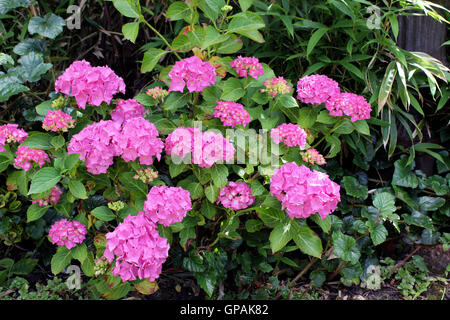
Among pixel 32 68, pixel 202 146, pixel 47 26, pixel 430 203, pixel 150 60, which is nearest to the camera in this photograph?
pixel 202 146

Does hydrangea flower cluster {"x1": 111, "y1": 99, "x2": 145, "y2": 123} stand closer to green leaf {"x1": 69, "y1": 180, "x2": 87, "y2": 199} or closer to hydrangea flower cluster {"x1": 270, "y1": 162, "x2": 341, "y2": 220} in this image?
green leaf {"x1": 69, "y1": 180, "x2": 87, "y2": 199}

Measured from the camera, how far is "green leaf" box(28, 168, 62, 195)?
1.20 m

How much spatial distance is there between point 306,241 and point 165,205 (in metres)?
0.51

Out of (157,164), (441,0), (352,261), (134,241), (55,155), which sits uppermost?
(441,0)

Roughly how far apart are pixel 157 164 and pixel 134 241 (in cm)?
80

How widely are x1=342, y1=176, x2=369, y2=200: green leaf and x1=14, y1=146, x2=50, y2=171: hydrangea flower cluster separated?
125cm

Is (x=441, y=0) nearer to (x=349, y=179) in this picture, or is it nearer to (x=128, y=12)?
(x=349, y=179)

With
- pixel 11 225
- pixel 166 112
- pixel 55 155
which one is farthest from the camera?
pixel 11 225

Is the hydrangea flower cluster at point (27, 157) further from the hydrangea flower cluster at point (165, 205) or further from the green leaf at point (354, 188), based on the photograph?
the green leaf at point (354, 188)

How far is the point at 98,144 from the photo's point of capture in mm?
1232

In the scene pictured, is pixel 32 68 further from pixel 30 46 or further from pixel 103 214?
pixel 103 214

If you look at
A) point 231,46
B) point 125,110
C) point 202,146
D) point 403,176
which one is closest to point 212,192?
point 202,146
